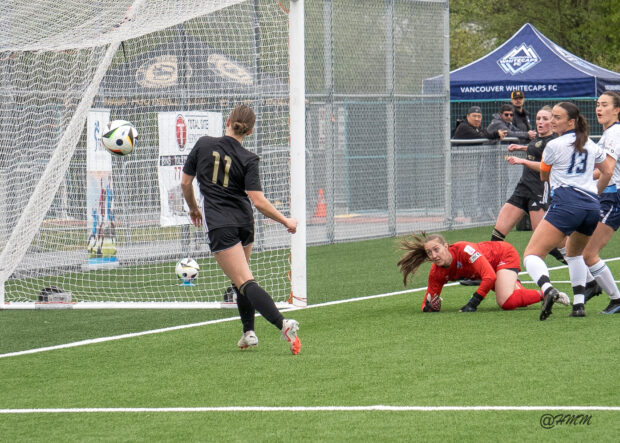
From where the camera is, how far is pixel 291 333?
800cm

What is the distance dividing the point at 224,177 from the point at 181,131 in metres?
5.31

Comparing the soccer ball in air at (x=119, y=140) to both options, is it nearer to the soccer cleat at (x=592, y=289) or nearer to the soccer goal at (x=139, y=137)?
the soccer goal at (x=139, y=137)

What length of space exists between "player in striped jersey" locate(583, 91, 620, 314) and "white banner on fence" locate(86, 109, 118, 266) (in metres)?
5.64

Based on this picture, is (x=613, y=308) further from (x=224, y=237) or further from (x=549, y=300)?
(x=224, y=237)

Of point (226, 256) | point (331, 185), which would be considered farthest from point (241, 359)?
point (331, 185)

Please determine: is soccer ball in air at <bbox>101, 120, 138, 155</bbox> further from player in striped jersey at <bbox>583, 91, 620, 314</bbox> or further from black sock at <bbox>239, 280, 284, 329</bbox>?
player in striped jersey at <bbox>583, 91, 620, 314</bbox>

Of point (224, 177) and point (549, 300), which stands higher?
point (224, 177)

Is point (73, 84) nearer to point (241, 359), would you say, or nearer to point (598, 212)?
point (241, 359)

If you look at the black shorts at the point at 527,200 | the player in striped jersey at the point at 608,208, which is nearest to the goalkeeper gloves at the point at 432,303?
the player in striped jersey at the point at 608,208

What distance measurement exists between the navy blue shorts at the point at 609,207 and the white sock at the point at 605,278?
0.40 m

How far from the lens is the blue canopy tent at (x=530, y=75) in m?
23.2

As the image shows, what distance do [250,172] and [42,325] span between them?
3.34m

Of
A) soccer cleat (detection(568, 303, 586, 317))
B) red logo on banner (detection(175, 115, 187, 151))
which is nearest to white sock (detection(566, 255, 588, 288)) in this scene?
soccer cleat (detection(568, 303, 586, 317))

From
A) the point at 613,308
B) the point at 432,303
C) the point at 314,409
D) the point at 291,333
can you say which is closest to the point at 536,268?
the point at 613,308
